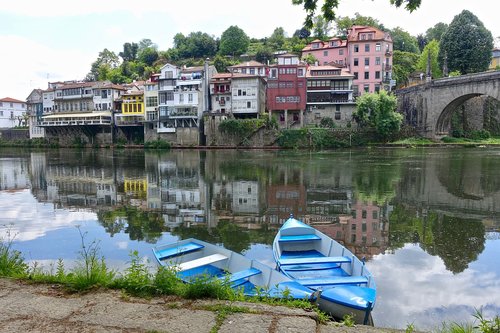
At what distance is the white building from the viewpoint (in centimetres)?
10481

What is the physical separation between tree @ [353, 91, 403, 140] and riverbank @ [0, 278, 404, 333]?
200ft

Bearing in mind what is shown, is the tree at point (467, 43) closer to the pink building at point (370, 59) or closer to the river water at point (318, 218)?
the pink building at point (370, 59)

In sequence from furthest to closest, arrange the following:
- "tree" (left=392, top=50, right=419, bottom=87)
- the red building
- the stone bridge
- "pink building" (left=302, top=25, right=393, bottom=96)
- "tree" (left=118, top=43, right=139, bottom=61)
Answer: "tree" (left=118, top=43, right=139, bottom=61) < "tree" (left=392, top=50, right=419, bottom=87) < "pink building" (left=302, top=25, right=393, bottom=96) < the red building < the stone bridge

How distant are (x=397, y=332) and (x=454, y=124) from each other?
73.9 meters

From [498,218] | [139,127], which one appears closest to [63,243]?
[498,218]

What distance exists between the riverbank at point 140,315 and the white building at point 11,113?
116 meters

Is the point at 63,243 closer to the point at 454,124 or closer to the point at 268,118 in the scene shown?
the point at 268,118

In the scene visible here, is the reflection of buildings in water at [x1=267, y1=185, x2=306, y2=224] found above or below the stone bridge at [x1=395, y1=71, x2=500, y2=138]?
below

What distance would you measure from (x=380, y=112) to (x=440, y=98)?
33.2 ft

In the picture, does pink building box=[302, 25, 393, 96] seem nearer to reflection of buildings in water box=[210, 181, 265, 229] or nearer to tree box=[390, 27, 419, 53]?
tree box=[390, 27, 419, 53]

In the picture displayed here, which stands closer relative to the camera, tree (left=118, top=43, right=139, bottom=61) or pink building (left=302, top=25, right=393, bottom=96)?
pink building (left=302, top=25, right=393, bottom=96)

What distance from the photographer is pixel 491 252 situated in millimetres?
12805

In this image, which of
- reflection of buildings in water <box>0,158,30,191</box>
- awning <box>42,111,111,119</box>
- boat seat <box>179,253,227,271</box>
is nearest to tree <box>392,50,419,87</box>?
awning <box>42,111,111,119</box>

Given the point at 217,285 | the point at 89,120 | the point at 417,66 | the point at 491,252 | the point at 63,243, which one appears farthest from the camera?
the point at 417,66
